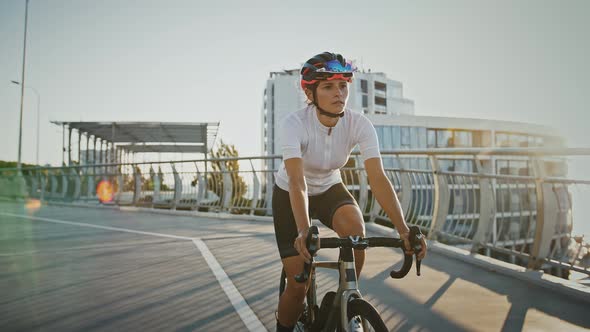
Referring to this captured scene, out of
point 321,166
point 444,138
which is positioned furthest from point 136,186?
point 444,138

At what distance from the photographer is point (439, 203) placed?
7152 millimetres

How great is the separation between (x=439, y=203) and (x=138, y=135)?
34.8 metres

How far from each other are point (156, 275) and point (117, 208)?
11832mm

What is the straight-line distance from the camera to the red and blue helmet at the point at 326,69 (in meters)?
2.60

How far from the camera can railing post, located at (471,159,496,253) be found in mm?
6188

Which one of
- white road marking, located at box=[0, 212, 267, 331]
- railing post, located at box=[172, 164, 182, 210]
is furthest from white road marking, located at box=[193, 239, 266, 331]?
railing post, located at box=[172, 164, 182, 210]

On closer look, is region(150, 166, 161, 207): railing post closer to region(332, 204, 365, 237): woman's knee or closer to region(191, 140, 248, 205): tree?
region(191, 140, 248, 205): tree

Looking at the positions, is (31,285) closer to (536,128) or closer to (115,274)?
(115,274)

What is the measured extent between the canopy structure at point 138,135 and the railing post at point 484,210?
83.3 feet

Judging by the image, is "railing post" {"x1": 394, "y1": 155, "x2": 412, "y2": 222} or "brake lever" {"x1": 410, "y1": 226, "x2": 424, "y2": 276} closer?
"brake lever" {"x1": 410, "y1": 226, "x2": 424, "y2": 276}

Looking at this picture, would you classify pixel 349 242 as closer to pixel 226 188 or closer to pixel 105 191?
pixel 226 188

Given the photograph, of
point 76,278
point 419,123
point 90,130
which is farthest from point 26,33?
point 419,123

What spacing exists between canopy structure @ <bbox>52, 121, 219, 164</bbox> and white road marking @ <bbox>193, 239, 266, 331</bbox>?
82.1 feet

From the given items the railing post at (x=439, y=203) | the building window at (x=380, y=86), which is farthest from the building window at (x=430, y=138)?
the railing post at (x=439, y=203)
